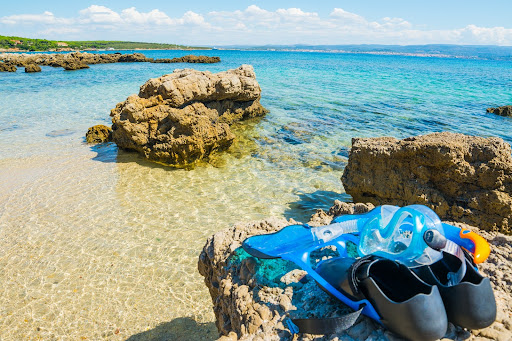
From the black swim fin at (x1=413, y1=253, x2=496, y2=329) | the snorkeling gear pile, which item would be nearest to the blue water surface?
the snorkeling gear pile

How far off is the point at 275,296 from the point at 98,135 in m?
9.98

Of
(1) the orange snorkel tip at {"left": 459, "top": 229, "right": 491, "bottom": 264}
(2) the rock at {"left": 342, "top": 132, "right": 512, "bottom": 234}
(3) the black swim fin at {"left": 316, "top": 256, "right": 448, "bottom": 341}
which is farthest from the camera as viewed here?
(2) the rock at {"left": 342, "top": 132, "right": 512, "bottom": 234}

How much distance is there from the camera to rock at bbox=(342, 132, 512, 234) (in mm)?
4586

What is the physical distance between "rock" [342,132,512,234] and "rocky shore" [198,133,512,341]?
12 millimetres

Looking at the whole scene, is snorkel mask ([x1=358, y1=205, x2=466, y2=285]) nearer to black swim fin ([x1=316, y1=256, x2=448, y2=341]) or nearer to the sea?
black swim fin ([x1=316, y1=256, x2=448, y2=341])

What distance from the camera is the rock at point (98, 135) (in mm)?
10281

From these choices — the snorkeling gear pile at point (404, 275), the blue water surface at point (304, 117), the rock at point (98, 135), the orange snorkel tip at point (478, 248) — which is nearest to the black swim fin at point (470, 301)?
the snorkeling gear pile at point (404, 275)

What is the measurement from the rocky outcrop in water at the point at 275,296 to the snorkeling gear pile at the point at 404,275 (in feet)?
0.27

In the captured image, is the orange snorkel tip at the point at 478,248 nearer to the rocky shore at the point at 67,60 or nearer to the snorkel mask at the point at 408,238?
the snorkel mask at the point at 408,238

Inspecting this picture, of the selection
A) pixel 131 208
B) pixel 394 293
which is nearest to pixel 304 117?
pixel 131 208

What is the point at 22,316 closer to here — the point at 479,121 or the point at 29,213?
the point at 29,213

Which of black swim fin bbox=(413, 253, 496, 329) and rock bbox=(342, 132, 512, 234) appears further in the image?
rock bbox=(342, 132, 512, 234)

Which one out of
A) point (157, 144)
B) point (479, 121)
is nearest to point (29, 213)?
point (157, 144)

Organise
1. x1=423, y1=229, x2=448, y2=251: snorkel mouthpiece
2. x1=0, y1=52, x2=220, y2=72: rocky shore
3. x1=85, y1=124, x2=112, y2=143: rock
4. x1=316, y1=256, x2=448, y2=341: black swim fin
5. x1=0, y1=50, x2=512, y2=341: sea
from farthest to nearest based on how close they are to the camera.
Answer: x1=0, y1=52, x2=220, y2=72: rocky shore, x1=85, y1=124, x2=112, y2=143: rock, x1=0, y1=50, x2=512, y2=341: sea, x1=423, y1=229, x2=448, y2=251: snorkel mouthpiece, x1=316, y1=256, x2=448, y2=341: black swim fin
